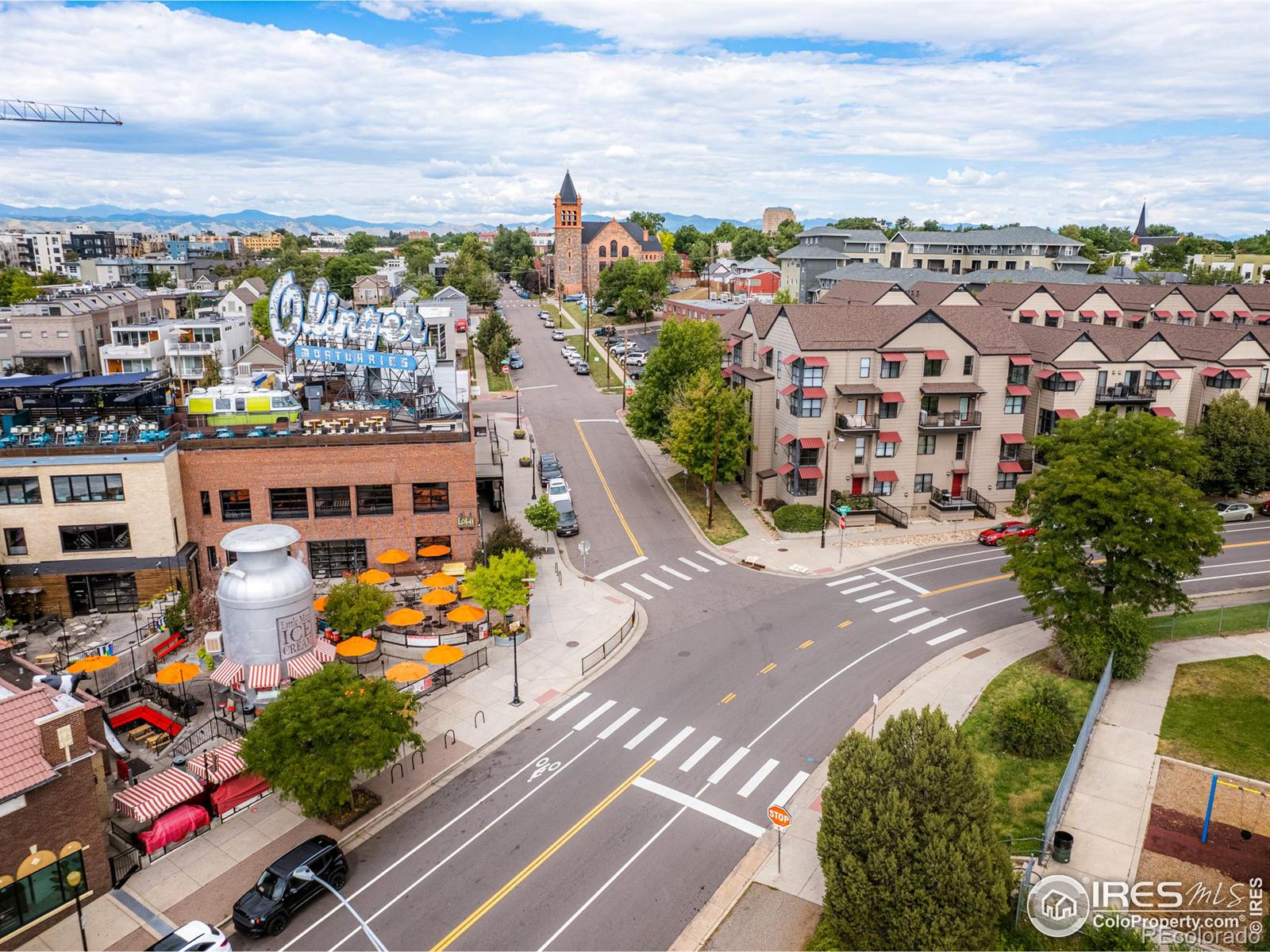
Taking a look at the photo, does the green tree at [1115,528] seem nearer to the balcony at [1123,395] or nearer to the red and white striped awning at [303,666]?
the balcony at [1123,395]

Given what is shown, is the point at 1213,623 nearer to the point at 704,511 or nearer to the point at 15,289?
the point at 704,511

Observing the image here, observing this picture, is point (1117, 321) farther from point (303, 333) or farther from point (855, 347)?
point (303, 333)

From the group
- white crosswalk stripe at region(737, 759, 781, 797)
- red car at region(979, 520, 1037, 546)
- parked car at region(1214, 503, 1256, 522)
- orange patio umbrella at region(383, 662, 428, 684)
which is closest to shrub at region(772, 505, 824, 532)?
red car at region(979, 520, 1037, 546)

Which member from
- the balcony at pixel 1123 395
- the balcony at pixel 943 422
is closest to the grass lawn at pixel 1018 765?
the balcony at pixel 943 422

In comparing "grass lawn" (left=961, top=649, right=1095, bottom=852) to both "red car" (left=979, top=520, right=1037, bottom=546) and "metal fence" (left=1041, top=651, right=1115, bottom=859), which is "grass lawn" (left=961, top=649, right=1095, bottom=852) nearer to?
"metal fence" (left=1041, top=651, right=1115, bottom=859)

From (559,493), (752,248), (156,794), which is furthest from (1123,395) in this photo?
(752,248)

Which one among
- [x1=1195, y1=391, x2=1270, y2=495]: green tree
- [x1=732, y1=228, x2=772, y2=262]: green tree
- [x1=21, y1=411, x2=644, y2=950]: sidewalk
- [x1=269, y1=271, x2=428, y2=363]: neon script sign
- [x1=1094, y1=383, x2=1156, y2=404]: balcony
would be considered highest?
[x1=732, y1=228, x2=772, y2=262]: green tree

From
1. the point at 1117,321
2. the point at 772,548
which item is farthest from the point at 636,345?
the point at 772,548
